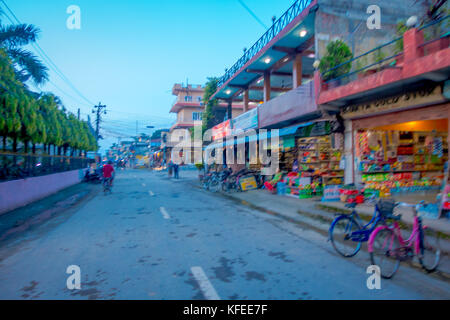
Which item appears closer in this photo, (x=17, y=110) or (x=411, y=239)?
(x=411, y=239)

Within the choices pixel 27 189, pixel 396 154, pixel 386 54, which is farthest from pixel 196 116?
pixel 386 54

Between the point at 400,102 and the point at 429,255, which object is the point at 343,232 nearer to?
the point at 429,255

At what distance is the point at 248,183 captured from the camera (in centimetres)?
1716

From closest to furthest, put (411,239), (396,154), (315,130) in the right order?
(411,239), (396,154), (315,130)

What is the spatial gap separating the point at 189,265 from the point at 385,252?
3257 mm

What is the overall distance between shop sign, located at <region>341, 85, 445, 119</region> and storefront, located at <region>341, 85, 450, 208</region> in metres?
0.03

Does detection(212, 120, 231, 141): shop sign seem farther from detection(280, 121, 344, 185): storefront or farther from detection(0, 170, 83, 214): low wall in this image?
detection(0, 170, 83, 214): low wall

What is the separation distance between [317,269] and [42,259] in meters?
5.05

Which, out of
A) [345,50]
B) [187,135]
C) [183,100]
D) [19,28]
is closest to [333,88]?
[345,50]

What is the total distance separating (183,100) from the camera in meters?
49.7

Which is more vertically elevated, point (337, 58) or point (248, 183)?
point (337, 58)

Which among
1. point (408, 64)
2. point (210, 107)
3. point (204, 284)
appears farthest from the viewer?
point (210, 107)

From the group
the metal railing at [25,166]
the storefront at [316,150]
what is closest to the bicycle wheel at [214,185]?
the storefront at [316,150]
